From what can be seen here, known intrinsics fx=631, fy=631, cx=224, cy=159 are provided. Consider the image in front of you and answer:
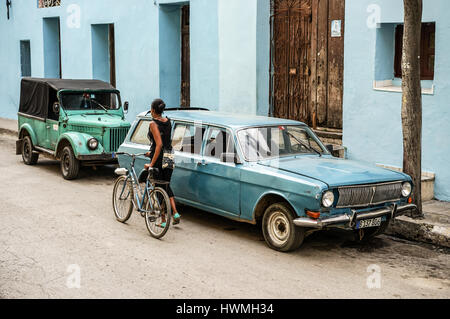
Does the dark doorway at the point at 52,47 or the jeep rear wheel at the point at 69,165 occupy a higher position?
the dark doorway at the point at 52,47

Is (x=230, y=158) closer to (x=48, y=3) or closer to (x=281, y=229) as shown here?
(x=281, y=229)

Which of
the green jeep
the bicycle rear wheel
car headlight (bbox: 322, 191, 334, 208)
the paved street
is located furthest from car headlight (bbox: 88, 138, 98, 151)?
car headlight (bbox: 322, 191, 334, 208)

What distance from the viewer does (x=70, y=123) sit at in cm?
1301

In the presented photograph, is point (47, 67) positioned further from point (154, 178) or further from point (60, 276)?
point (60, 276)

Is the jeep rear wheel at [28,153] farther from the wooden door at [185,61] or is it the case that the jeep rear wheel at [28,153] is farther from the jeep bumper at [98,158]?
the wooden door at [185,61]

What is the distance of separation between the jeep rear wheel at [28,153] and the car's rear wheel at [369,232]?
8521mm

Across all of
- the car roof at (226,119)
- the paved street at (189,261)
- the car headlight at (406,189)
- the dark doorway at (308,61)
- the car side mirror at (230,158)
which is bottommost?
the paved street at (189,261)

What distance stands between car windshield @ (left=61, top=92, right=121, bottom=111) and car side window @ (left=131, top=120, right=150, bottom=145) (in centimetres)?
368

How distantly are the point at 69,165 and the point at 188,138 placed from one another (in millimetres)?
4265

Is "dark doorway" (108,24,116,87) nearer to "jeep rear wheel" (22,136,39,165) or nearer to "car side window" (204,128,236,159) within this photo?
"jeep rear wheel" (22,136,39,165)

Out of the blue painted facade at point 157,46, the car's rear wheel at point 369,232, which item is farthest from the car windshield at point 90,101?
the car's rear wheel at point 369,232

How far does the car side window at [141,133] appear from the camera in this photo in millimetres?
10031

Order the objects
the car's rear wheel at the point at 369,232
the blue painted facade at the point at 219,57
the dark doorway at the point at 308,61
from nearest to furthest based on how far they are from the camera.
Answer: the car's rear wheel at the point at 369,232
the blue painted facade at the point at 219,57
the dark doorway at the point at 308,61
